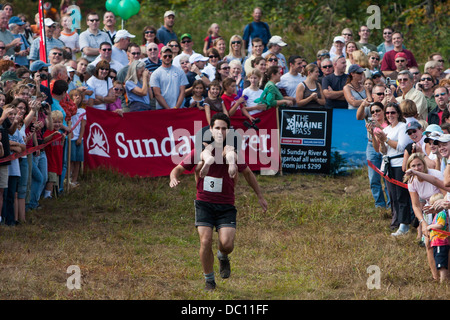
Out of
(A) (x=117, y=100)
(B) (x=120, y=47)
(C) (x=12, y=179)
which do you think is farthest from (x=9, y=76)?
(B) (x=120, y=47)

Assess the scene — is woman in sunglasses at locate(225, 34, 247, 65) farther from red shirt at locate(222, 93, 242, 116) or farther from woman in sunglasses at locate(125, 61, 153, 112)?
woman in sunglasses at locate(125, 61, 153, 112)

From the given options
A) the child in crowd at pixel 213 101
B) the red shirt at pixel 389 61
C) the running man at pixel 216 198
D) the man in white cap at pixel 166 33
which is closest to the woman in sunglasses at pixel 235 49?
the man in white cap at pixel 166 33

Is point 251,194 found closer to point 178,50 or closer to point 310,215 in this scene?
point 310,215

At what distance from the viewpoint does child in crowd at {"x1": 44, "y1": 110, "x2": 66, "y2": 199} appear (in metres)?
12.7

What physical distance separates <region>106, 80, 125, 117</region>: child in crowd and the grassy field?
1268 mm

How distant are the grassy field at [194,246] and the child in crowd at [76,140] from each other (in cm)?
29

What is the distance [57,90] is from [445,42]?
48.0 ft

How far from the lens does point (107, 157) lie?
→ 14406 mm

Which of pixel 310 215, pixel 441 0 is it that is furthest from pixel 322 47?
pixel 310 215

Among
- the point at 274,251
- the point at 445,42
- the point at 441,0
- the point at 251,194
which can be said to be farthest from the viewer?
the point at 441,0

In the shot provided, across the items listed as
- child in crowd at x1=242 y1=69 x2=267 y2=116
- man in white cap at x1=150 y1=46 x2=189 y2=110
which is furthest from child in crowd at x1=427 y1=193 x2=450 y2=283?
man in white cap at x1=150 y1=46 x2=189 y2=110

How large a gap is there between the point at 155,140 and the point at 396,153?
203 inches

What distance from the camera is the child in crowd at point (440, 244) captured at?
908 cm

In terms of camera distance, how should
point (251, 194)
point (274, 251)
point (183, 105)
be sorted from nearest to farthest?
point (274, 251)
point (251, 194)
point (183, 105)
